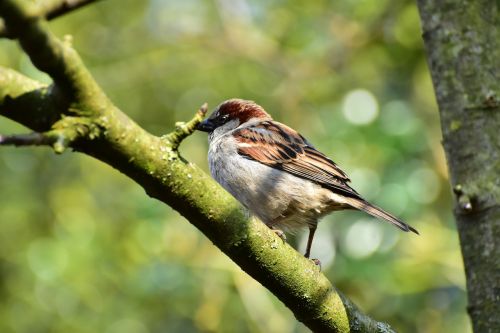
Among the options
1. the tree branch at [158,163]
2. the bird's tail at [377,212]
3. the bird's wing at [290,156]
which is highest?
the bird's wing at [290,156]

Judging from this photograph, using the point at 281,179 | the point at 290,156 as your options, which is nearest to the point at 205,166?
the point at 290,156

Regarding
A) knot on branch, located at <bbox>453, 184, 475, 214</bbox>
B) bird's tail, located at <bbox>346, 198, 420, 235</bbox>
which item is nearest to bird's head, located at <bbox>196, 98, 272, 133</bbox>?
bird's tail, located at <bbox>346, 198, 420, 235</bbox>

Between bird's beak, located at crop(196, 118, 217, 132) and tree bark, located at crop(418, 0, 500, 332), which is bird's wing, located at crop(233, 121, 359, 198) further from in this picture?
tree bark, located at crop(418, 0, 500, 332)

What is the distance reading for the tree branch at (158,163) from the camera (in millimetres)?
1903

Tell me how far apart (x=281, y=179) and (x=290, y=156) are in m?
0.20

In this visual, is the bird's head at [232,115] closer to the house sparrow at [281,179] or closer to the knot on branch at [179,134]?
the house sparrow at [281,179]

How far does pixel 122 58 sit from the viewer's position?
6.81m

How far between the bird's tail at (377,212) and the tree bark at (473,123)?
2.46 ft

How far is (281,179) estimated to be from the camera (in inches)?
172

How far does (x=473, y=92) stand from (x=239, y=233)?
1369mm

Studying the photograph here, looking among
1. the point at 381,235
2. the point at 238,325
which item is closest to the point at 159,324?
the point at 238,325

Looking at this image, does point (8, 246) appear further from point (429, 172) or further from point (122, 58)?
point (429, 172)

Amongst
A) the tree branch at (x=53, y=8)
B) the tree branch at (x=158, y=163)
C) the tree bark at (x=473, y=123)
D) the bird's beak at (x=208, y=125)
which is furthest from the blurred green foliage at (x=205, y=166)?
the tree branch at (x=53, y=8)

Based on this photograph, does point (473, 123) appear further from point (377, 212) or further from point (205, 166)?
point (205, 166)
